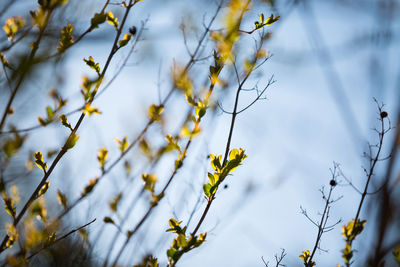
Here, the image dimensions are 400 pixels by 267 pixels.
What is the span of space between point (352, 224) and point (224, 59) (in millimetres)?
904

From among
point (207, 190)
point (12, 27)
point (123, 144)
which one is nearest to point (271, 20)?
point (207, 190)

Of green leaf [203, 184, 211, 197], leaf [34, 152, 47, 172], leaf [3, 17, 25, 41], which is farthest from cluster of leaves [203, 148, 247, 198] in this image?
leaf [3, 17, 25, 41]

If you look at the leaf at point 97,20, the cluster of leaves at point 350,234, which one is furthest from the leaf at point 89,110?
the cluster of leaves at point 350,234

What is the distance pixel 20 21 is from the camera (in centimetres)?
143

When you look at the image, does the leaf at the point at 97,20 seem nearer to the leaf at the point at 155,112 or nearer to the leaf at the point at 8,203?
the leaf at the point at 155,112

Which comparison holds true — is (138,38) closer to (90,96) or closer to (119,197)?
(90,96)

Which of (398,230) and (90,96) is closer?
(90,96)

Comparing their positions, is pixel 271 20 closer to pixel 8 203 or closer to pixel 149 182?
pixel 149 182

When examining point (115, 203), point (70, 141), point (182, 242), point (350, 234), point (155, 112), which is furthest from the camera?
point (115, 203)

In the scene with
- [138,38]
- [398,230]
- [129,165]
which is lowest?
[129,165]

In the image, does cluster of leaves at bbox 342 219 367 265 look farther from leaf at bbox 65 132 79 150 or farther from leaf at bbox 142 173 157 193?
leaf at bbox 65 132 79 150

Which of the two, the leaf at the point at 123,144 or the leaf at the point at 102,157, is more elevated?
the leaf at the point at 123,144

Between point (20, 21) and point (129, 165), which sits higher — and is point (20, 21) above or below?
above

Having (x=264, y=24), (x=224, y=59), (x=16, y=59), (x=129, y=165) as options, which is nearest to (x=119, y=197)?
(x=129, y=165)
